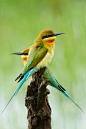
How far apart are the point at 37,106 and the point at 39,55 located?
440mm

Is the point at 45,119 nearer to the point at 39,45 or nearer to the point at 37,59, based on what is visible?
the point at 37,59

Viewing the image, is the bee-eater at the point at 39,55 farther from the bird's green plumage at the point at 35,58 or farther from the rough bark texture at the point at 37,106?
the rough bark texture at the point at 37,106

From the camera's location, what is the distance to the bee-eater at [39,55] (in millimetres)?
1621

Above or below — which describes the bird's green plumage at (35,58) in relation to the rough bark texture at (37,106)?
above

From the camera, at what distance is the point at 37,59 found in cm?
164

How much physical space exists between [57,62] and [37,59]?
103cm

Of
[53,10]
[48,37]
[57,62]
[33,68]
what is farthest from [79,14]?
[33,68]

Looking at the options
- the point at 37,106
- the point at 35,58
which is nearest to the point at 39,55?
the point at 35,58

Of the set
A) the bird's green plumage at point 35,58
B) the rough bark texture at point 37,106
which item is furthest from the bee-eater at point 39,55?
the rough bark texture at point 37,106

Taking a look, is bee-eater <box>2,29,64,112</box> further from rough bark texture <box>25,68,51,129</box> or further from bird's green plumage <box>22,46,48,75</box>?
rough bark texture <box>25,68,51,129</box>

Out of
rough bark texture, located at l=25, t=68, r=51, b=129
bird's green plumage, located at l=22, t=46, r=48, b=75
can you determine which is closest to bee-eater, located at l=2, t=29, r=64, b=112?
bird's green plumage, located at l=22, t=46, r=48, b=75

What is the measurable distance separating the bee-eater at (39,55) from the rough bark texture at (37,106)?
129mm

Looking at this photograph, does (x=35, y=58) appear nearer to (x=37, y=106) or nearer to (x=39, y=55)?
(x=39, y=55)

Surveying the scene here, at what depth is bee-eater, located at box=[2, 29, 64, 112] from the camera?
1.62 m
